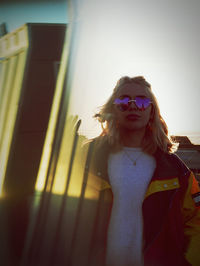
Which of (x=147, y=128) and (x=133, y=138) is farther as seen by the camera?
(x=147, y=128)

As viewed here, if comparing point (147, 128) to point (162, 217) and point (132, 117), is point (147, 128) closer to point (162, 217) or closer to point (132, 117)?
point (132, 117)

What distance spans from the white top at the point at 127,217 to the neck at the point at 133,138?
7.8 inches

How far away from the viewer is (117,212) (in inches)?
47.9

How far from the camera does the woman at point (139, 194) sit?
1196mm

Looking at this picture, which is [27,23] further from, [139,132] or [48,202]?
[48,202]

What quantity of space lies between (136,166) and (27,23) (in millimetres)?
1221

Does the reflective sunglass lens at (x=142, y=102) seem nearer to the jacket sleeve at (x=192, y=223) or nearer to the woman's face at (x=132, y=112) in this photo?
the woman's face at (x=132, y=112)

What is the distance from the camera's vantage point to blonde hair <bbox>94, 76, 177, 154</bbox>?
1.44 metres

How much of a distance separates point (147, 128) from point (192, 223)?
76 cm

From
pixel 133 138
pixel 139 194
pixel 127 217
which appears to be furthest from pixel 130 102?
pixel 127 217

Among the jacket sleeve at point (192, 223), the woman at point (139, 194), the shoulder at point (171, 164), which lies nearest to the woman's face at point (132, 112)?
the woman at point (139, 194)

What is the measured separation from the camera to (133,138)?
1445 mm

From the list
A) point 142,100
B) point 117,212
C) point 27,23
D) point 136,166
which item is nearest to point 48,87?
point 27,23

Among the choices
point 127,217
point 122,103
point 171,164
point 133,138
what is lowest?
point 127,217
